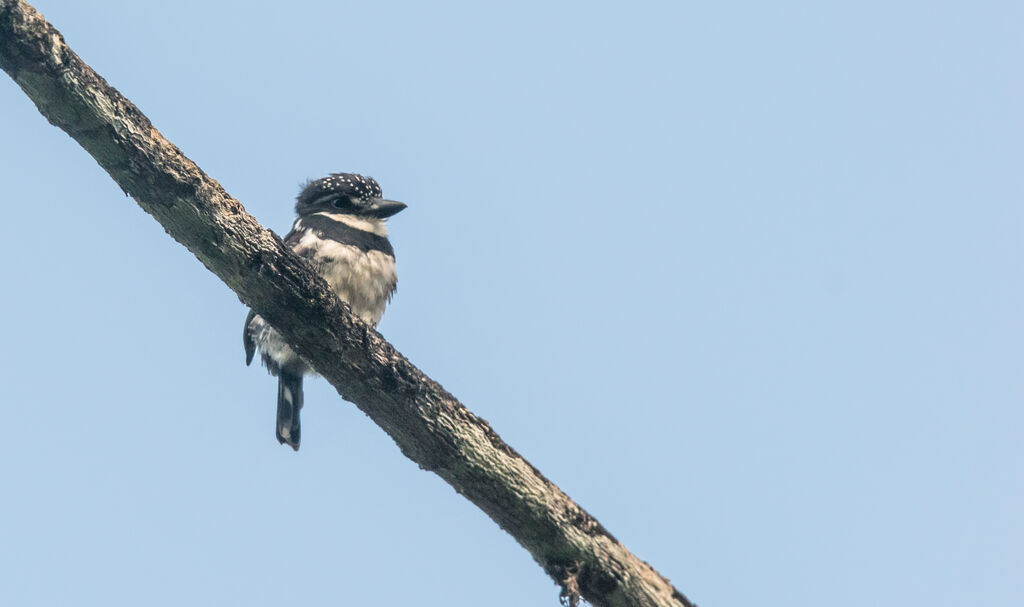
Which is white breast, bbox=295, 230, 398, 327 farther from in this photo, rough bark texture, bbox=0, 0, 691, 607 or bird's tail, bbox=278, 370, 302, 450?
rough bark texture, bbox=0, 0, 691, 607

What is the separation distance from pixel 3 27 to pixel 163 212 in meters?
0.81

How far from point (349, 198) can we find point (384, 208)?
242mm

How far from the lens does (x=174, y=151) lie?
384 cm

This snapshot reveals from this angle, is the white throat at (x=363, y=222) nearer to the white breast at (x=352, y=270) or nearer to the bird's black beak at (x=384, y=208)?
the bird's black beak at (x=384, y=208)

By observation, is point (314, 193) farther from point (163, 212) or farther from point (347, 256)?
point (163, 212)

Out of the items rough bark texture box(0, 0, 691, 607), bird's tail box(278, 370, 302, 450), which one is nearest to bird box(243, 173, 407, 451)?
bird's tail box(278, 370, 302, 450)

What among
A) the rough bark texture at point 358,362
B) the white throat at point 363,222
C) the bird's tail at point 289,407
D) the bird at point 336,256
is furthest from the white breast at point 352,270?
the rough bark texture at point 358,362

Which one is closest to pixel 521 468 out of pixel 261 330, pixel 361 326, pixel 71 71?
pixel 361 326

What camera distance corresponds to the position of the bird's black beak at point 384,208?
6.96m

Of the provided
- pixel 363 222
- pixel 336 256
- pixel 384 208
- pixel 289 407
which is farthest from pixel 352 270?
pixel 289 407

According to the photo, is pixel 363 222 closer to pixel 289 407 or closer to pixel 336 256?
pixel 336 256

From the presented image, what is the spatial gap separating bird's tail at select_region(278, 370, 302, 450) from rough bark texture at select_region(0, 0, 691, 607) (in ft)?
8.81

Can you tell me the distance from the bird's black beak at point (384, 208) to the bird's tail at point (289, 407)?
46.1 inches

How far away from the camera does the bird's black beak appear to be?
6961 mm
